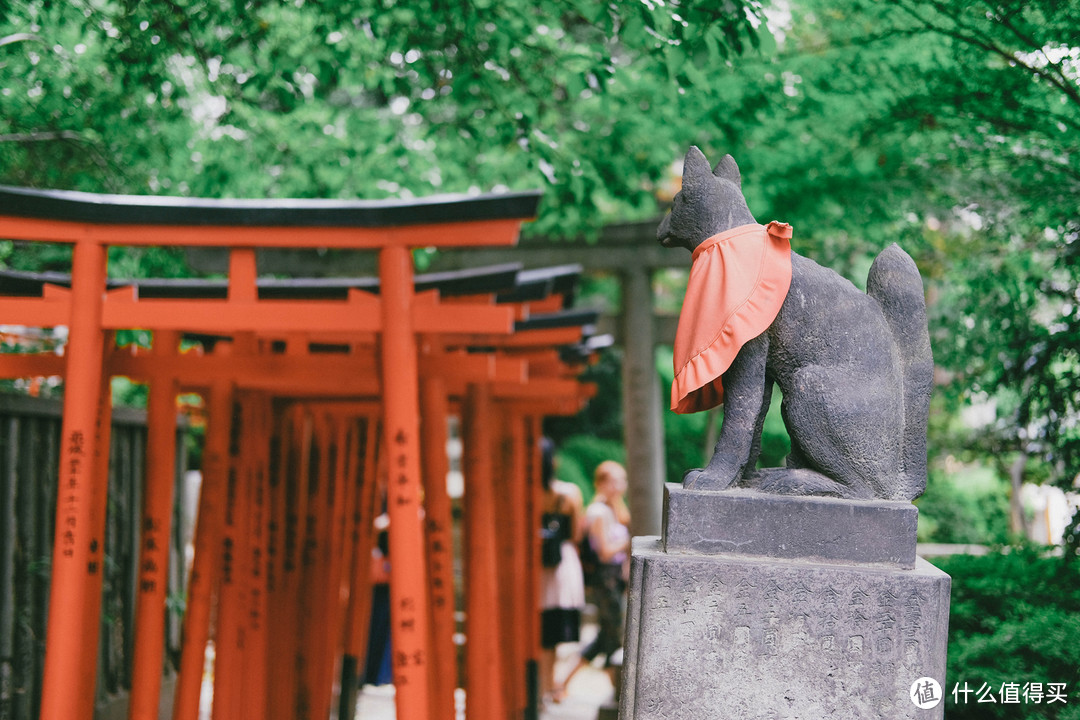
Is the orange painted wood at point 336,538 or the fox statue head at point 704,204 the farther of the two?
the orange painted wood at point 336,538

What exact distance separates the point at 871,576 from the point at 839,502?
24 centimetres

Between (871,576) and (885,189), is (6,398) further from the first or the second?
(885,189)

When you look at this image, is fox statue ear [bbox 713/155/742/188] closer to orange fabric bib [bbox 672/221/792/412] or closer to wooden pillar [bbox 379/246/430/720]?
orange fabric bib [bbox 672/221/792/412]

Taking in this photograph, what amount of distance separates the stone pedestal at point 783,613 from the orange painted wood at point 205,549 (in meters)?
2.89

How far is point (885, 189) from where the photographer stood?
6.18 m

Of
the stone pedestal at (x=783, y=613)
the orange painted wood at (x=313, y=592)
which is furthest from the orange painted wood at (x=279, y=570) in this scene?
the stone pedestal at (x=783, y=613)

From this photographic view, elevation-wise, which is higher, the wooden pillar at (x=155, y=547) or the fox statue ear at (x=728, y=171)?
the fox statue ear at (x=728, y=171)

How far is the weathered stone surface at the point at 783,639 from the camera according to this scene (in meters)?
2.73

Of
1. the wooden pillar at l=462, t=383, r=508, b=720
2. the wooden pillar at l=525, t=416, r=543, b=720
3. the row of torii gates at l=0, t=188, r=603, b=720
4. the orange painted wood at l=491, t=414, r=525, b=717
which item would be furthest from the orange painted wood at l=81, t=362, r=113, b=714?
the wooden pillar at l=525, t=416, r=543, b=720

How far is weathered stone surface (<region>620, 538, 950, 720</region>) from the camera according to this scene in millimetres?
2732

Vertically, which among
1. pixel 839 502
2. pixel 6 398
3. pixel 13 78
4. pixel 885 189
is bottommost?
pixel 839 502

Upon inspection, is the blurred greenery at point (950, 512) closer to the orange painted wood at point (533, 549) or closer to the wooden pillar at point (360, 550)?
the orange painted wood at point (533, 549)

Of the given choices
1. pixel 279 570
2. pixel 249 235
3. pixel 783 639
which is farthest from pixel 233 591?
pixel 783 639

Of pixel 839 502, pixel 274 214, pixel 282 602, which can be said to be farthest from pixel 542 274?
pixel 839 502
